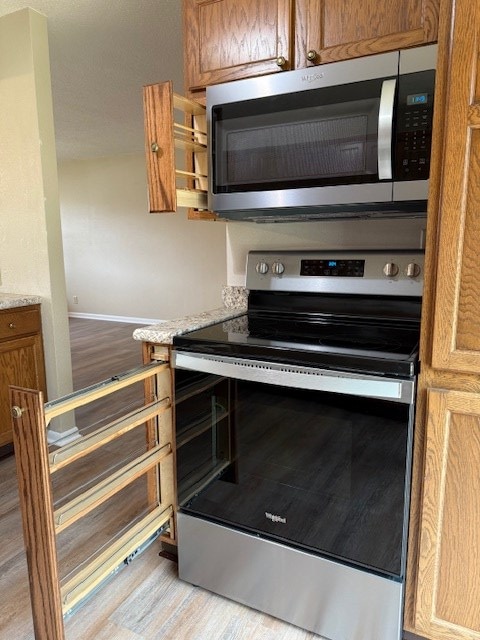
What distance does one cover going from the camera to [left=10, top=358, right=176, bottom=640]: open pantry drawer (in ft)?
3.45

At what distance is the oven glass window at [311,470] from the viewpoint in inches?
47.1

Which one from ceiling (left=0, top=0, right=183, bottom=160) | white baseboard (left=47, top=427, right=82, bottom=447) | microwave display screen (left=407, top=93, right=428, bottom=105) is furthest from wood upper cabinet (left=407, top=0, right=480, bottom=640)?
white baseboard (left=47, top=427, right=82, bottom=447)

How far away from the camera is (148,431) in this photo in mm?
1614

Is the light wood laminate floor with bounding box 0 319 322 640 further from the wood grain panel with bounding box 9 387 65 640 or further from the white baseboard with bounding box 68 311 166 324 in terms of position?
the white baseboard with bounding box 68 311 166 324

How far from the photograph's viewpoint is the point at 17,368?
8.43ft

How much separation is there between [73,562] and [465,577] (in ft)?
4.58

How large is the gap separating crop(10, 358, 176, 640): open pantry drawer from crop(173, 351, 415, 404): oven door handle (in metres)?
0.20

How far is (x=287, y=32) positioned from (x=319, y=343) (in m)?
1.02

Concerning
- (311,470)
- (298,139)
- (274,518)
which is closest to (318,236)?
(298,139)

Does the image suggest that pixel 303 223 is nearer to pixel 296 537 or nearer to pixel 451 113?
pixel 451 113

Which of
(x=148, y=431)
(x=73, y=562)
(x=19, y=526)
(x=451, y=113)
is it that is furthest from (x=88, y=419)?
(x=451, y=113)

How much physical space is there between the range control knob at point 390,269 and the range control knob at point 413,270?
4 cm

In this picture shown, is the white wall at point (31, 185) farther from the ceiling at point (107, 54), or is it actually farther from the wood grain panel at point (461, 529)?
the wood grain panel at point (461, 529)

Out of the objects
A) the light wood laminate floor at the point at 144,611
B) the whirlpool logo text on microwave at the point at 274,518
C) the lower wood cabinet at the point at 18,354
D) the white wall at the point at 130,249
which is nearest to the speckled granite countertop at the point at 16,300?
the lower wood cabinet at the point at 18,354
